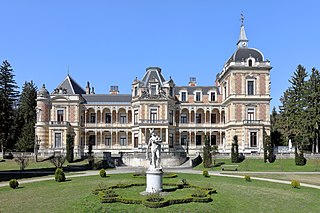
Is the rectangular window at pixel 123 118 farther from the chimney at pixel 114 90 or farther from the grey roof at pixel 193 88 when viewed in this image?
the grey roof at pixel 193 88

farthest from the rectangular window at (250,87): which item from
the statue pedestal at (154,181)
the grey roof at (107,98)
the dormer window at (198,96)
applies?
the statue pedestal at (154,181)

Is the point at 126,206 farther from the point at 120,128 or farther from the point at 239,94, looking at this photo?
the point at 120,128

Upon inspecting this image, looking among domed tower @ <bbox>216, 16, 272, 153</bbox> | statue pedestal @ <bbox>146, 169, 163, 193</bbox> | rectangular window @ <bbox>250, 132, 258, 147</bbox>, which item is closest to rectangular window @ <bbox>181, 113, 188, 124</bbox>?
domed tower @ <bbox>216, 16, 272, 153</bbox>

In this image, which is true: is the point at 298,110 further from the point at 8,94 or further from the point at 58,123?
the point at 8,94

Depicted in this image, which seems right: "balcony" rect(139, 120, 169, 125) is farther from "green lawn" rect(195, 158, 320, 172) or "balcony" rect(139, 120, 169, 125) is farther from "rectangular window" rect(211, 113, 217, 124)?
"green lawn" rect(195, 158, 320, 172)

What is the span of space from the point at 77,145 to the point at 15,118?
54.2 feet

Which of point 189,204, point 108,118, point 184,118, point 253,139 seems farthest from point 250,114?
point 189,204

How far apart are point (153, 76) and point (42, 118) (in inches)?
761

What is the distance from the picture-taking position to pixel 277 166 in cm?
3897

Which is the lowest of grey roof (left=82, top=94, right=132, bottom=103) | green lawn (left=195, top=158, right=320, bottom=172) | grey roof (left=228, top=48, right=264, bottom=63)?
green lawn (left=195, top=158, right=320, bottom=172)

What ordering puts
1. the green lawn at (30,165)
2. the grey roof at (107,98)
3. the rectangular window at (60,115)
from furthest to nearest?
1. the grey roof at (107,98)
2. the rectangular window at (60,115)
3. the green lawn at (30,165)

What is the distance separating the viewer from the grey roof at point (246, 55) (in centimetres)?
5259

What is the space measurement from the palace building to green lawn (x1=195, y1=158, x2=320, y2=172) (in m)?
7.21

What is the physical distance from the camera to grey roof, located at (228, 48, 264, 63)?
52.6m
